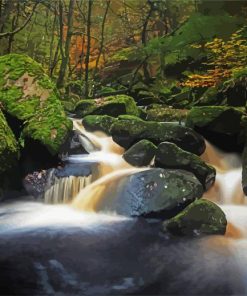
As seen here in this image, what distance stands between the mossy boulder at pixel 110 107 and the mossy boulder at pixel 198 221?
3.99 m

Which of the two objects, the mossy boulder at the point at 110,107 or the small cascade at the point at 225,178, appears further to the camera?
the mossy boulder at the point at 110,107

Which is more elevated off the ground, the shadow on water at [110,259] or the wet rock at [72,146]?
the wet rock at [72,146]

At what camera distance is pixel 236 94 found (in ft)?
23.0

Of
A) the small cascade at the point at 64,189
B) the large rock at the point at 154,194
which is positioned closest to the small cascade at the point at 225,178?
the large rock at the point at 154,194

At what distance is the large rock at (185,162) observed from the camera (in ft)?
16.8

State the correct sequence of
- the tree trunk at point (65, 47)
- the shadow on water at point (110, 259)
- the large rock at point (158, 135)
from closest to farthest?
1. the shadow on water at point (110, 259)
2. the large rock at point (158, 135)
3. the tree trunk at point (65, 47)

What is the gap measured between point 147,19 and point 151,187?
17.9 ft

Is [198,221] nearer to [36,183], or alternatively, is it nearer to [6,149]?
[36,183]

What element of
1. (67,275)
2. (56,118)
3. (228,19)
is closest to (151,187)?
(67,275)

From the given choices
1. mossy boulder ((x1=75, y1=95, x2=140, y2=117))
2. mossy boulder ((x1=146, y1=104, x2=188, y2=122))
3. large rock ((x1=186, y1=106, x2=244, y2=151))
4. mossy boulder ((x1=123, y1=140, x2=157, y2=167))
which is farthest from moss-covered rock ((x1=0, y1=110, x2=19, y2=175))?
mossy boulder ((x1=146, y1=104, x2=188, y2=122))

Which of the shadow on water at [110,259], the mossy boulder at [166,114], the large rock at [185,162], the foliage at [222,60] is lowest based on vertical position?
the shadow on water at [110,259]

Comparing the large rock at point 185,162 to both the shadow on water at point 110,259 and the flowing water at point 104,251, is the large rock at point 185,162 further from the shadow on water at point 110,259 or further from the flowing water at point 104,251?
the shadow on water at point 110,259

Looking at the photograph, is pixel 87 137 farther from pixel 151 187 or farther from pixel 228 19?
pixel 228 19

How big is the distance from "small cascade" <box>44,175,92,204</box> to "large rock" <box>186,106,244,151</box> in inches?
88.7
